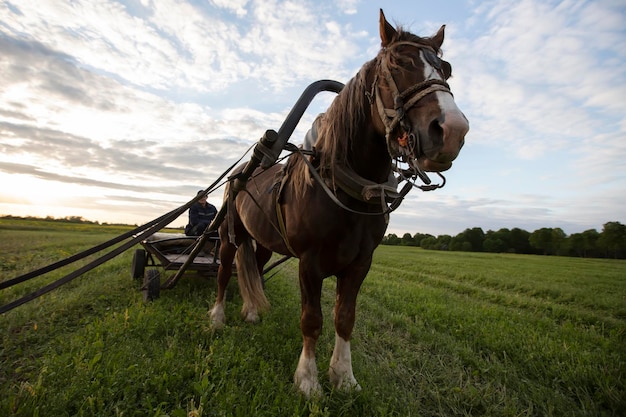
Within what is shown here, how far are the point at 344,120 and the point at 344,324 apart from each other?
1.74m

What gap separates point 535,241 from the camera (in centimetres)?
6175

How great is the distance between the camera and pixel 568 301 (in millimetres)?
8391

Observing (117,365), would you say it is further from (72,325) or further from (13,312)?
(13,312)

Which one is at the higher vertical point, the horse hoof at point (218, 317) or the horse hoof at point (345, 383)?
the horse hoof at point (218, 317)

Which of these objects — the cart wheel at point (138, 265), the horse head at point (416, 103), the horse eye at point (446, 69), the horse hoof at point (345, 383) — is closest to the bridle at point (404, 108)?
→ the horse head at point (416, 103)

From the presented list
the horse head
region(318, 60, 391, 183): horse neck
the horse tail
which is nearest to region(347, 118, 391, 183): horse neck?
region(318, 60, 391, 183): horse neck

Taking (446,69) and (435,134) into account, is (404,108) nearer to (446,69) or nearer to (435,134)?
(435,134)

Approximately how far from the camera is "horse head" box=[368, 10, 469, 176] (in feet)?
5.24

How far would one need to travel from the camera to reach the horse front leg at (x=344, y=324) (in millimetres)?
2766

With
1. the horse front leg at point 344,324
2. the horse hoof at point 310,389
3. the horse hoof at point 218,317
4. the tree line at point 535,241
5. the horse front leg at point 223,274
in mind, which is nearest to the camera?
the horse hoof at point 310,389

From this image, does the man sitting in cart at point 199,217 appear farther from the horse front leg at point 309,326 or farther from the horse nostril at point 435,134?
the horse nostril at point 435,134

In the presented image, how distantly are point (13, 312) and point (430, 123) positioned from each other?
5.59 m

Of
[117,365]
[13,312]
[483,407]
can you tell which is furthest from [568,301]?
[13,312]

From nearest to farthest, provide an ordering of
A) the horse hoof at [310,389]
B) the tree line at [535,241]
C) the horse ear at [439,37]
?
the horse ear at [439,37]
the horse hoof at [310,389]
the tree line at [535,241]
